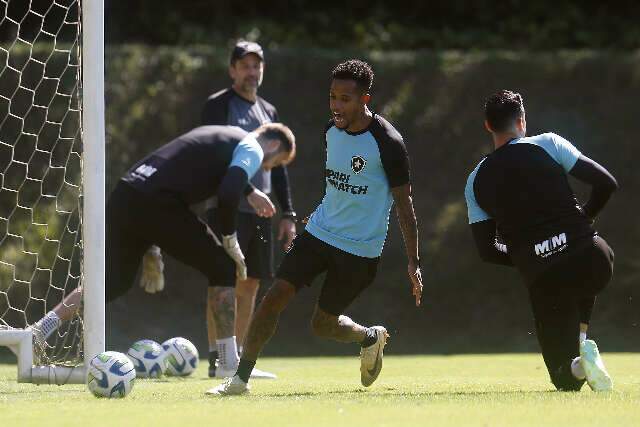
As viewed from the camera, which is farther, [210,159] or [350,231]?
[210,159]

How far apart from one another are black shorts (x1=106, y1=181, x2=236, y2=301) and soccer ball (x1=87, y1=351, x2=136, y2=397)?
163 centimetres

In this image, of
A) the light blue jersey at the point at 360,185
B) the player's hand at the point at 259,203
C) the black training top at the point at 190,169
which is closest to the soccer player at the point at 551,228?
the light blue jersey at the point at 360,185

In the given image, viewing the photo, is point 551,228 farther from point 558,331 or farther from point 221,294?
point 221,294

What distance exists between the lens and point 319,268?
715 centimetres

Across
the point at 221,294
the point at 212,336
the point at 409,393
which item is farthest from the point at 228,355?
the point at 409,393

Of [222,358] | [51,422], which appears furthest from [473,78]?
[51,422]

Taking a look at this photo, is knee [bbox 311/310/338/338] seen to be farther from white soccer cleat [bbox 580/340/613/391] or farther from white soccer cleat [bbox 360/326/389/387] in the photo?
white soccer cleat [bbox 580/340/613/391]

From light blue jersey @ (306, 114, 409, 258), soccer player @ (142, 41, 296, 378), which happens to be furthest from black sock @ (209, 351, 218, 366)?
light blue jersey @ (306, 114, 409, 258)

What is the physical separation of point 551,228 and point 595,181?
33 centimetres

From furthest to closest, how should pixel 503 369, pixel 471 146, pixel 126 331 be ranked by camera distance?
pixel 471 146 → pixel 126 331 → pixel 503 369

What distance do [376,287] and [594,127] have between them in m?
2.88

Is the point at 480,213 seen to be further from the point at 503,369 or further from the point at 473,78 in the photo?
the point at 473,78

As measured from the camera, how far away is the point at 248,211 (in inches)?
364

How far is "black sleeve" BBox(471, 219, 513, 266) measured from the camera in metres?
7.08
